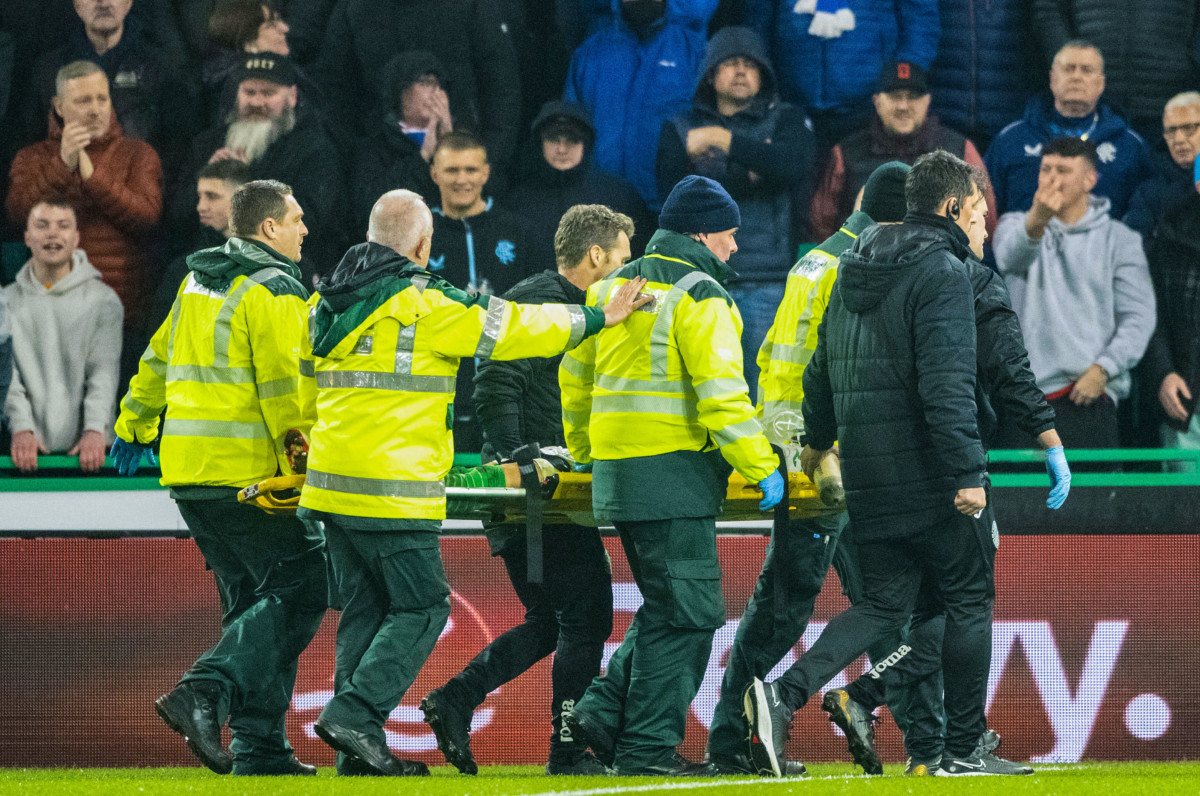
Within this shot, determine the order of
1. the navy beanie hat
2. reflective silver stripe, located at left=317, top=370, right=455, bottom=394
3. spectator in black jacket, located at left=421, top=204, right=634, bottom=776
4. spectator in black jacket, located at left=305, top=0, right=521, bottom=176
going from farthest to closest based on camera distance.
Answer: spectator in black jacket, located at left=305, top=0, right=521, bottom=176, spectator in black jacket, located at left=421, top=204, right=634, bottom=776, the navy beanie hat, reflective silver stripe, located at left=317, top=370, right=455, bottom=394

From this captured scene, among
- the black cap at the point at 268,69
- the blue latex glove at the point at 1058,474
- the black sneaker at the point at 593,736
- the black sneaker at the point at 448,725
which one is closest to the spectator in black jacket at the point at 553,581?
the black sneaker at the point at 448,725

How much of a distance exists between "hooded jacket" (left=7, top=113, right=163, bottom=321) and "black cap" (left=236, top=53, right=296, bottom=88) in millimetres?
671

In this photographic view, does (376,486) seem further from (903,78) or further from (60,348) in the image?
(903,78)

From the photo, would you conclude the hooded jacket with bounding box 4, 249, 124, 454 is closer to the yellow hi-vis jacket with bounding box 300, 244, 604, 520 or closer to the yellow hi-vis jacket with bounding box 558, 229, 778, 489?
the yellow hi-vis jacket with bounding box 300, 244, 604, 520

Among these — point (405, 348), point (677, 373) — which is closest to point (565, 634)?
point (677, 373)

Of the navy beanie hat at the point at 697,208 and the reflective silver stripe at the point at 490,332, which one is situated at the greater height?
the navy beanie hat at the point at 697,208

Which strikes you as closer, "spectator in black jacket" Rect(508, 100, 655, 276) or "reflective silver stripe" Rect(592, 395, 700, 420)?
"reflective silver stripe" Rect(592, 395, 700, 420)

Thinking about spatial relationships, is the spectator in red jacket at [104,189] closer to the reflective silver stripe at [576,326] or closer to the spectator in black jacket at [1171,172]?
the reflective silver stripe at [576,326]

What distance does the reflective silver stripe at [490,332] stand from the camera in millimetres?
4715

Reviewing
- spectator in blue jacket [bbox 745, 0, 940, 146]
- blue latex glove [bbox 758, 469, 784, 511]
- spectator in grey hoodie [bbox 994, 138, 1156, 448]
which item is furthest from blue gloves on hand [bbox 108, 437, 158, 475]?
spectator in grey hoodie [bbox 994, 138, 1156, 448]

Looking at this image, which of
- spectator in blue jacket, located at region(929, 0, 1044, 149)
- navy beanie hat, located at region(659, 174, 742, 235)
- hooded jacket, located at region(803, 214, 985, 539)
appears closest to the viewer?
hooded jacket, located at region(803, 214, 985, 539)

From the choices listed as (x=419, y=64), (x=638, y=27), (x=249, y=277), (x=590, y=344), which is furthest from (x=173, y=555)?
(x=638, y=27)

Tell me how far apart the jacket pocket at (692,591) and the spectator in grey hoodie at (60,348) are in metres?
3.80

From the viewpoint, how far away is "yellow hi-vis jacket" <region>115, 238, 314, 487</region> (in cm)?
520
